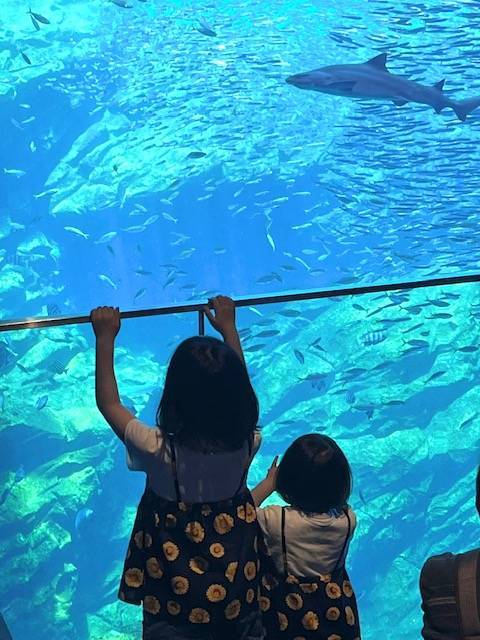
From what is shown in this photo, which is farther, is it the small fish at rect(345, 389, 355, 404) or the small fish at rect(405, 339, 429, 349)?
the small fish at rect(345, 389, 355, 404)

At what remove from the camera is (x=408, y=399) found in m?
16.8

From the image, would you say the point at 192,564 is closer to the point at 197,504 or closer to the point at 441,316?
the point at 197,504

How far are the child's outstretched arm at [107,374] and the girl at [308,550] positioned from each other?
0.89ft

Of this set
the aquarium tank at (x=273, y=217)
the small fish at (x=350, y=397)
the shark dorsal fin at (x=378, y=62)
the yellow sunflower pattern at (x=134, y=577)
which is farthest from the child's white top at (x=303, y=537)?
the small fish at (x=350, y=397)

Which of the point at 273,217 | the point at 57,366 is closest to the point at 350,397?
the point at 57,366

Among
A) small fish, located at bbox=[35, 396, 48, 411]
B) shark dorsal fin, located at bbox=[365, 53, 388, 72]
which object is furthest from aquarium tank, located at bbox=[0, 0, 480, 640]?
shark dorsal fin, located at bbox=[365, 53, 388, 72]

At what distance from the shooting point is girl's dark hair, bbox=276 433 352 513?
1.18 m

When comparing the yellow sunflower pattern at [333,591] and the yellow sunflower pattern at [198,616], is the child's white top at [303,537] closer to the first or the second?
the yellow sunflower pattern at [333,591]

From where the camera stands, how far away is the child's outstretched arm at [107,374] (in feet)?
3.75

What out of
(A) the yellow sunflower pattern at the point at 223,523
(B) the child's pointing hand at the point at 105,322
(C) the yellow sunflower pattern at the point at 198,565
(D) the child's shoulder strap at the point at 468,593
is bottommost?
(C) the yellow sunflower pattern at the point at 198,565

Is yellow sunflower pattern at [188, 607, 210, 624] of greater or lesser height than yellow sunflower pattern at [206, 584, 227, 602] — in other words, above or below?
below

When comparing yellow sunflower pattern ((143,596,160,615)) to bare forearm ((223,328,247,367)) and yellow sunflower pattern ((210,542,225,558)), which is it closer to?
yellow sunflower pattern ((210,542,225,558))

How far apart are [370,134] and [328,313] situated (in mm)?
5011

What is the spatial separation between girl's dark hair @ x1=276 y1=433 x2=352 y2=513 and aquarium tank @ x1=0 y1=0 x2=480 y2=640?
14.1m
